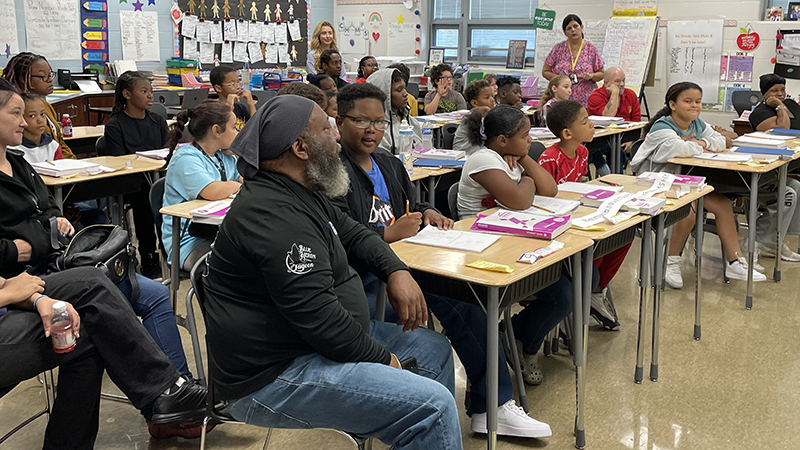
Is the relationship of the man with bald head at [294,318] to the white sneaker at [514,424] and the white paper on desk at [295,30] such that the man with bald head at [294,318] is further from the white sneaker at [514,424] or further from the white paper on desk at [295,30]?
the white paper on desk at [295,30]

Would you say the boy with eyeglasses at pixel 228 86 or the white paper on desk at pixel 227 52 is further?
the white paper on desk at pixel 227 52

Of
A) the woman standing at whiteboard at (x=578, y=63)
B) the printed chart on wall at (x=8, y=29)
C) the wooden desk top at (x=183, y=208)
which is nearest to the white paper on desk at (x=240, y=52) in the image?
the printed chart on wall at (x=8, y=29)

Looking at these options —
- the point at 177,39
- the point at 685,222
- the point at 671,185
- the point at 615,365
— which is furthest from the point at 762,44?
the point at 177,39

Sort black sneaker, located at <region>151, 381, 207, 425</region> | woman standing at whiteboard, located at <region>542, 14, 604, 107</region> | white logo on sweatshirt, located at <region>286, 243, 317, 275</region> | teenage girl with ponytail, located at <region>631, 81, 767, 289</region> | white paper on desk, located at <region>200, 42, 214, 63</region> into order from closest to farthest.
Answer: white logo on sweatshirt, located at <region>286, 243, 317, 275</region> < black sneaker, located at <region>151, 381, 207, 425</region> < teenage girl with ponytail, located at <region>631, 81, 767, 289</region> < woman standing at whiteboard, located at <region>542, 14, 604, 107</region> < white paper on desk, located at <region>200, 42, 214, 63</region>

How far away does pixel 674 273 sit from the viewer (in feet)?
13.1

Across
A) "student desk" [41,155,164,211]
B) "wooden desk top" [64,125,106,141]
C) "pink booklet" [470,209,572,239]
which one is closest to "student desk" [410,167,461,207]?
"pink booklet" [470,209,572,239]

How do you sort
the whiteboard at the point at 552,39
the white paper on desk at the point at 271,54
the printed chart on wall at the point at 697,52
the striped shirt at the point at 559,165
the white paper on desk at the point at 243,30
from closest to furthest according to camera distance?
the striped shirt at the point at 559,165
the printed chart on wall at the point at 697,52
the whiteboard at the point at 552,39
the white paper on desk at the point at 243,30
the white paper on desk at the point at 271,54

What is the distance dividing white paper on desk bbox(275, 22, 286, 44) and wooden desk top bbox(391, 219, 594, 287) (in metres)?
8.03

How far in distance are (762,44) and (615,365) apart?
5579mm

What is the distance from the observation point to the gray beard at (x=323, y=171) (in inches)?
65.7

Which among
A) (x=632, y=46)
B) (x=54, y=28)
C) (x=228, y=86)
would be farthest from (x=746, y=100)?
(x=54, y=28)

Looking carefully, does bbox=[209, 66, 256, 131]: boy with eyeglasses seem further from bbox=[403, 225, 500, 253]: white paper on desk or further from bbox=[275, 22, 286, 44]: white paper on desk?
bbox=[275, 22, 286, 44]: white paper on desk

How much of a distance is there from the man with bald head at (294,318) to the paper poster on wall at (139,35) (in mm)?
6940

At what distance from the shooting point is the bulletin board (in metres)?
8.66
